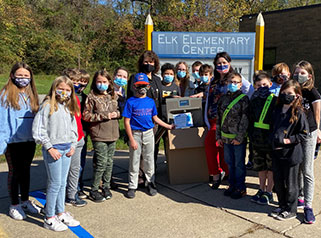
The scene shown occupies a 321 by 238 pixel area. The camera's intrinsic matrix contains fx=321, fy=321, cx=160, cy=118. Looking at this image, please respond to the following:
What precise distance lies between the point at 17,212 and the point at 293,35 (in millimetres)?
15968

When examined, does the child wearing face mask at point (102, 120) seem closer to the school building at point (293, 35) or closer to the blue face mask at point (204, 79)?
Result: the blue face mask at point (204, 79)

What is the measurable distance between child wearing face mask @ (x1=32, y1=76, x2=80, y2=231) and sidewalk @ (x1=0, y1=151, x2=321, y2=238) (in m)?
0.21

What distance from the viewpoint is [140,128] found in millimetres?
4164

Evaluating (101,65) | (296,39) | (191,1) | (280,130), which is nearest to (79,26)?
(101,65)

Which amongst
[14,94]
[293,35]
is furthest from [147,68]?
[293,35]

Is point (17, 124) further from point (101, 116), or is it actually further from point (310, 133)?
point (310, 133)

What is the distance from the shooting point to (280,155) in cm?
340

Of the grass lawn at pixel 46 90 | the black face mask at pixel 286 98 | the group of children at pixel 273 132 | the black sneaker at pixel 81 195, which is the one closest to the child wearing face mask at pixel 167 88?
the group of children at pixel 273 132

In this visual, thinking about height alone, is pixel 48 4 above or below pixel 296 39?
above

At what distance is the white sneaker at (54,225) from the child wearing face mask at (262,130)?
2285 millimetres

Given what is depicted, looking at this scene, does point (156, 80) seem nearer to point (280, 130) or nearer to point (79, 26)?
point (280, 130)

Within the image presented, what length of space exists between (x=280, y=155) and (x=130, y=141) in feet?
5.93

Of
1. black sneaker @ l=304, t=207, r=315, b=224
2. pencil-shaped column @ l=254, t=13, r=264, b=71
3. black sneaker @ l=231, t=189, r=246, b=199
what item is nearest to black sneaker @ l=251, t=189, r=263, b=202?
black sneaker @ l=231, t=189, r=246, b=199

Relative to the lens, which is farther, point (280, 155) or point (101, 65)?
point (101, 65)
